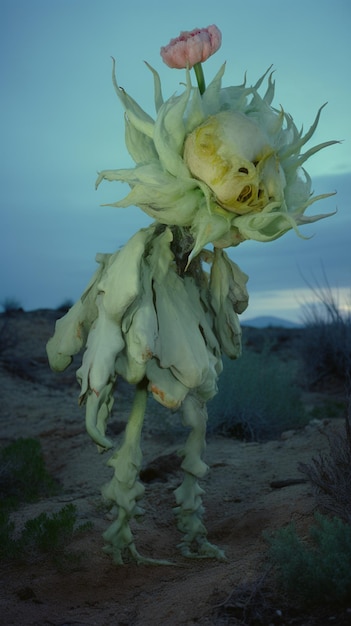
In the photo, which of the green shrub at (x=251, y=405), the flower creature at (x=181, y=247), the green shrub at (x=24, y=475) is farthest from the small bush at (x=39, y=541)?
the green shrub at (x=251, y=405)

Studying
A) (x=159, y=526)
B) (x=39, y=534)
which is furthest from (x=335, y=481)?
(x=39, y=534)

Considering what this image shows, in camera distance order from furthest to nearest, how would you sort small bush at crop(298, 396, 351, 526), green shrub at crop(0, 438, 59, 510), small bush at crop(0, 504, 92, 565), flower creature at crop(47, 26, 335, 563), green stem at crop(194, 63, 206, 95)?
green shrub at crop(0, 438, 59, 510) < small bush at crop(0, 504, 92, 565) < small bush at crop(298, 396, 351, 526) < green stem at crop(194, 63, 206, 95) < flower creature at crop(47, 26, 335, 563)

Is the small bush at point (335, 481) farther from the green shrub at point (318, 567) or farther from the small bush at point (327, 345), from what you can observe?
the small bush at point (327, 345)

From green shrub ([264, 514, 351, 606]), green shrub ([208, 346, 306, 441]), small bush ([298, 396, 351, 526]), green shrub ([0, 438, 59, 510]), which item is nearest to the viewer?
green shrub ([264, 514, 351, 606])

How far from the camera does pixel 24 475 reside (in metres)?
6.51

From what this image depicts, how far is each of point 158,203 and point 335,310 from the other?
10037mm

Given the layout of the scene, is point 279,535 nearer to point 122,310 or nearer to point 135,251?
point 122,310

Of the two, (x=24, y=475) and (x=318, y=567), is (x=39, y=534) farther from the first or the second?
(x=24, y=475)

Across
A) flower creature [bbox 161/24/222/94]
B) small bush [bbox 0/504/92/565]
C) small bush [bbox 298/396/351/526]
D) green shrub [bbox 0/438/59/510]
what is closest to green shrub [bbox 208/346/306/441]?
green shrub [bbox 0/438/59/510]

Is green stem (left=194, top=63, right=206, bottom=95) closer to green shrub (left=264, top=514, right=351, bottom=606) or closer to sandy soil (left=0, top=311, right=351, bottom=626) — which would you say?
green shrub (left=264, top=514, right=351, bottom=606)

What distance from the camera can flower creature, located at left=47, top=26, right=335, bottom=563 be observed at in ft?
11.4

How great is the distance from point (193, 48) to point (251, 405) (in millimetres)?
5604

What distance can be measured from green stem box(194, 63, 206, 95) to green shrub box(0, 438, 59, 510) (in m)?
3.39

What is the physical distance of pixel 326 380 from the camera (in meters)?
13.7
